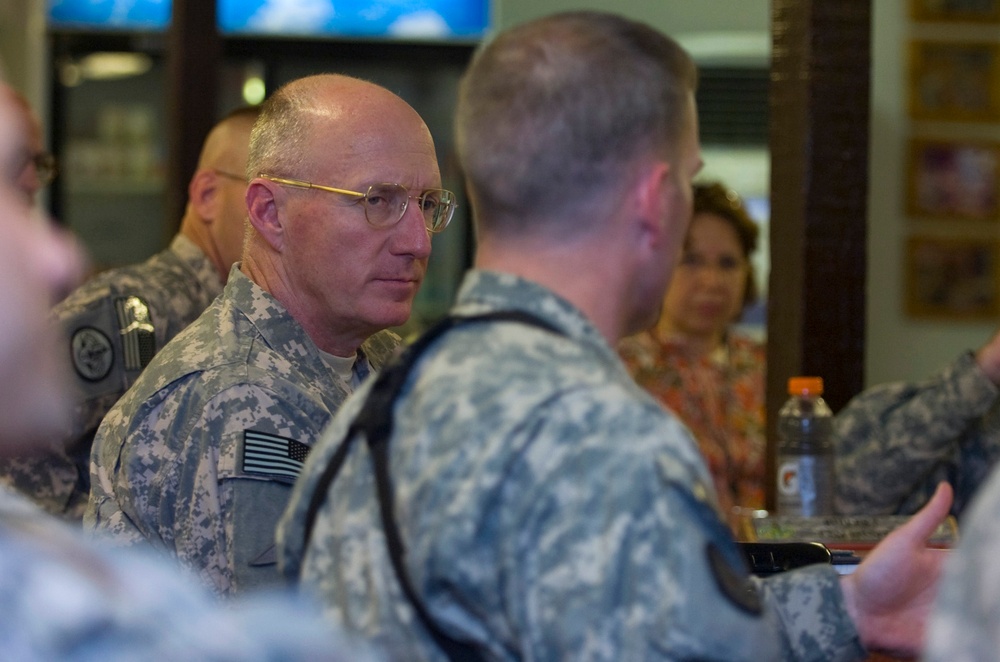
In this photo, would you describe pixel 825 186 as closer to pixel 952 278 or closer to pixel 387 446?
pixel 952 278

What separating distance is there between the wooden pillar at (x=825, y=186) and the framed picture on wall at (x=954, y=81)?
1417mm

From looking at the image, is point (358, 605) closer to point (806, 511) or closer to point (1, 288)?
point (1, 288)

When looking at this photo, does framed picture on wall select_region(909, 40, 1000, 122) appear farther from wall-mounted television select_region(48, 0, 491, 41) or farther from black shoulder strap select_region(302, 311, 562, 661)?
black shoulder strap select_region(302, 311, 562, 661)

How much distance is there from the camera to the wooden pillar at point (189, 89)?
12.1 feet

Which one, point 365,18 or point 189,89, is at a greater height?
point 365,18

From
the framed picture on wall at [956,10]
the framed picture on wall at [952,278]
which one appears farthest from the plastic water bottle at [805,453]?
the framed picture on wall at [956,10]

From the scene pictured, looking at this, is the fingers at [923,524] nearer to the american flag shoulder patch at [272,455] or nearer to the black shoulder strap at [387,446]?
the black shoulder strap at [387,446]

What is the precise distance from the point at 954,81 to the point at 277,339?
302cm

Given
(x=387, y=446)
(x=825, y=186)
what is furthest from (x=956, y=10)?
(x=387, y=446)

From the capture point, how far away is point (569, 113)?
117 centimetres

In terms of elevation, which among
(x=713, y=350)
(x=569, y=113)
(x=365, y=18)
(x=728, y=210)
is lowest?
(x=713, y=350)

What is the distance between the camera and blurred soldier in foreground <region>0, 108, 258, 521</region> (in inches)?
111

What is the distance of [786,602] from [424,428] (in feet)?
1.48

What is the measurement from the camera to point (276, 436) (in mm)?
1767
